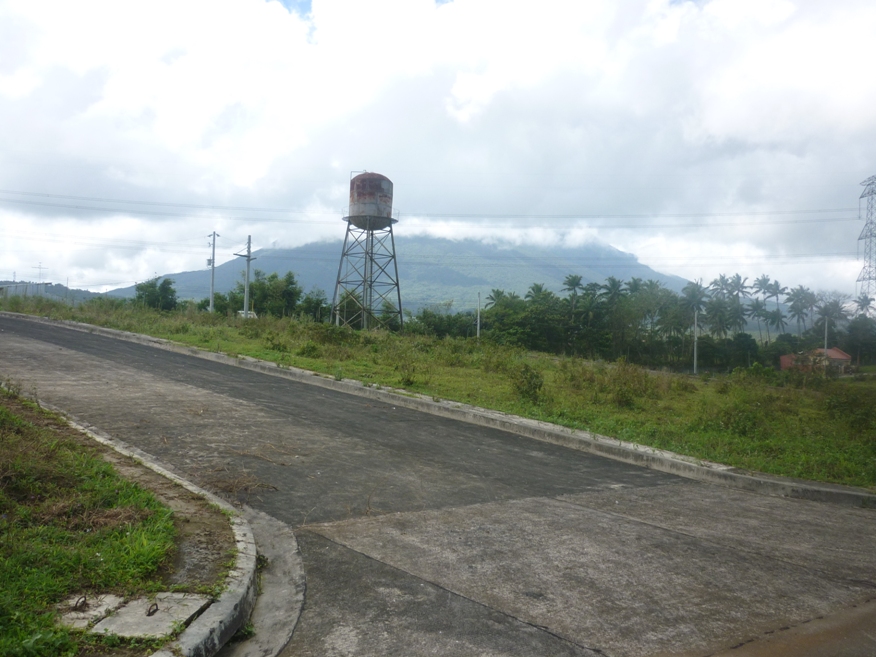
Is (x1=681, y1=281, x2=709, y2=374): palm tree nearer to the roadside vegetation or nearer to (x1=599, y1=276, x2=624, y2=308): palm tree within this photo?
(x1=599, y1=276, x2=624, y2=308): palm tree

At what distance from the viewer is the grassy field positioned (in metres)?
10.0

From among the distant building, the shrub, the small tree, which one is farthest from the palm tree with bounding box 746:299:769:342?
the shrub

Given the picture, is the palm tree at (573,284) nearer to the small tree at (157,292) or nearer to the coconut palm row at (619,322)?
the coconut palm row at (619,322)

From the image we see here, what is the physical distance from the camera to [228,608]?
12.2 ft

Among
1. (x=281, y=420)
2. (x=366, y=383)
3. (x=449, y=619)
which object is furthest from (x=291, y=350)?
(x=449, y=619)

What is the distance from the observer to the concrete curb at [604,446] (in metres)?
7.88

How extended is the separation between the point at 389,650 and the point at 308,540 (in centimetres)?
181

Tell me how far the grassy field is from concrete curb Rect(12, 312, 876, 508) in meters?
0.44

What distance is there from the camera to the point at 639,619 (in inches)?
159

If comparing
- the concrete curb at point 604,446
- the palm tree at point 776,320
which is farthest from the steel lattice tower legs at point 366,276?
the palm tree at point 776,320

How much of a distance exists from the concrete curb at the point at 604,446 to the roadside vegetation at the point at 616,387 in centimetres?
43

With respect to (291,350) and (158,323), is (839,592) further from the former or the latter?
(158,323)

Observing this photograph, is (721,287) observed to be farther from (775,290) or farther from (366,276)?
(366,276)

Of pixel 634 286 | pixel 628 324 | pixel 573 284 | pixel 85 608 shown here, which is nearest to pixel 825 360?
pixel 85 608
